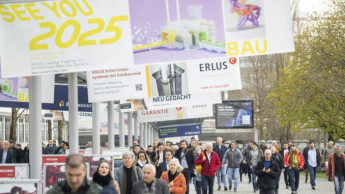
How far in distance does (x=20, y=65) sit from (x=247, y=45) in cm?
310

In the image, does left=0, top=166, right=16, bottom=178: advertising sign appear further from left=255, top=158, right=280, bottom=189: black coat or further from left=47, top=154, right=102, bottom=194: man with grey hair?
left=47, top=154, right=102, bottom=194: man with grey hair

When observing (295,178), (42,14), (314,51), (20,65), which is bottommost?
(295,178)

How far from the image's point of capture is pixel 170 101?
924 inches

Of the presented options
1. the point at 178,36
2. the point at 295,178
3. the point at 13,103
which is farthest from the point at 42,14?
the point at 295,178

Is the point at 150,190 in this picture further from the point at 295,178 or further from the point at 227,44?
the point at 295,178

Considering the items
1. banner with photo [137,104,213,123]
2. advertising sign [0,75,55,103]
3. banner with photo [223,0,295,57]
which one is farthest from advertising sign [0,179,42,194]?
banner with photo [137,104,213,123]

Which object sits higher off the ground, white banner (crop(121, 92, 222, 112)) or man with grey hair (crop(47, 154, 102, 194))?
white banner (crop(121, 92, 222, 112))

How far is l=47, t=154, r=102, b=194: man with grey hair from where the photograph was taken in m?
5.22

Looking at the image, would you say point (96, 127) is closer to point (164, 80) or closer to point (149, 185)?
point (164, 80)

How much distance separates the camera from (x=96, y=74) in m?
16.0

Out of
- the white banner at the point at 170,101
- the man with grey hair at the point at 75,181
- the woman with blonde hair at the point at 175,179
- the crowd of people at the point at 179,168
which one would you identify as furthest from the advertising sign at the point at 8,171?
the white banner at the point at 170,101

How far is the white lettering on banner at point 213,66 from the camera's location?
17337 millimetres

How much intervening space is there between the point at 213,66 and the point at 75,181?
12.8 m

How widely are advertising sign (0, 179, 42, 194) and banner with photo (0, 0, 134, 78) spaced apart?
67.9 inches
